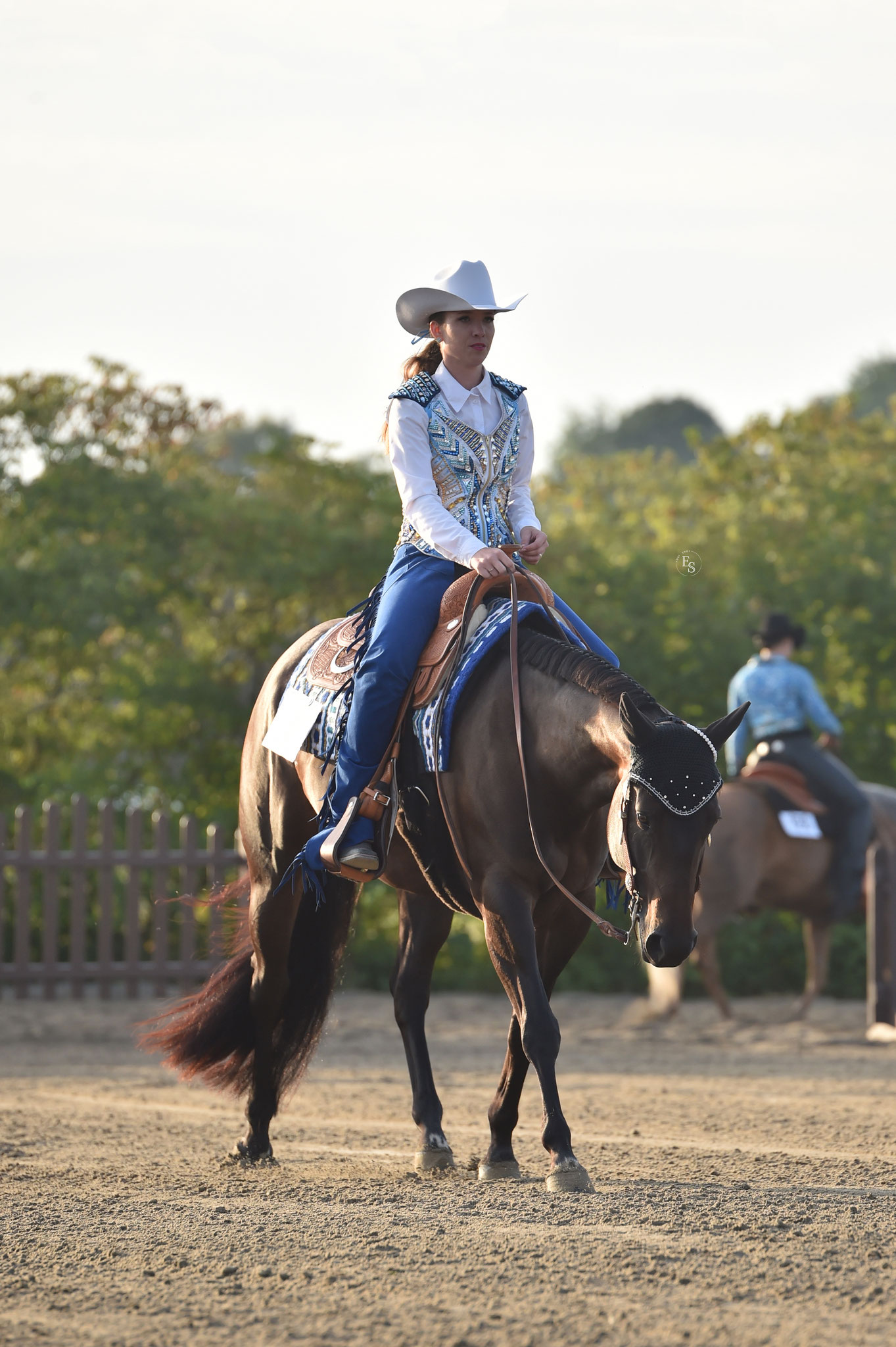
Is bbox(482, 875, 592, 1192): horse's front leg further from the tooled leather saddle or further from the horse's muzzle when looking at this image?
the tooled leather saddle

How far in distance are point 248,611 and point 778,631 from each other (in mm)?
4977

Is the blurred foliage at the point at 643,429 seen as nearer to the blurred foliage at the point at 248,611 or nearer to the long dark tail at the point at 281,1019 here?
the blurred foliage at the point at 248,611

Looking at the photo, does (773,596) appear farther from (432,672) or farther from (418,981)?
(432,672)

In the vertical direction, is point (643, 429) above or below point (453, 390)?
above

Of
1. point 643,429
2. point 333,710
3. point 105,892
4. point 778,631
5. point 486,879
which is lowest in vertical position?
point 105,892

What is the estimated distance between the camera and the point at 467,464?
223 inches

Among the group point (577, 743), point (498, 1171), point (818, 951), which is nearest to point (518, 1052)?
point (498, 1171)

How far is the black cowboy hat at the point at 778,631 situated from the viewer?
469 inches

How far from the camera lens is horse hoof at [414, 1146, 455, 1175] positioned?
5.43m

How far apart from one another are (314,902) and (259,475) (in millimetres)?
9577

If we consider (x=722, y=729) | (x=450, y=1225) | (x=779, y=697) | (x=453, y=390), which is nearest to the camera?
(x=450, y=1225)

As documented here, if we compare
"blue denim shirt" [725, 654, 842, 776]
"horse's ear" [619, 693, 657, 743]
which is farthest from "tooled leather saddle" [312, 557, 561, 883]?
"blue denim shirt" [725, 654, 842, 776]

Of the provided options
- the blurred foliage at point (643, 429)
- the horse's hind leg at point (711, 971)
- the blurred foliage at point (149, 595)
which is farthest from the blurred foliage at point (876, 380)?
the horse's hind leg at point (711, 971)

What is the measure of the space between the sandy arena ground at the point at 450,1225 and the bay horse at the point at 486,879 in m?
0.33
